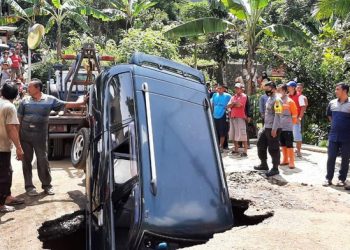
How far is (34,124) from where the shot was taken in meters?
6.36

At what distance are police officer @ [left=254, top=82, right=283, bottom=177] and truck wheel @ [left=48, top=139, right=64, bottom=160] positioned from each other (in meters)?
4.04

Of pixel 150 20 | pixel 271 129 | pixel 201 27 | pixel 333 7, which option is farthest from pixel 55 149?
pixel 150 20

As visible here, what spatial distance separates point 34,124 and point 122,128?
2.50 meters

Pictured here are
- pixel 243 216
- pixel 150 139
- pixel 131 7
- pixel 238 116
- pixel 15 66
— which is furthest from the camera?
pixel 131 7

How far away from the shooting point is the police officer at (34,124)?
6340 mm

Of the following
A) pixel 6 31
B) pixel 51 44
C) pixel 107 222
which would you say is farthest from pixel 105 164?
pixel 51 44

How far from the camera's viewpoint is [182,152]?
424 centimetres

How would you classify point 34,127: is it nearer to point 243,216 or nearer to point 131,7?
point 243,216

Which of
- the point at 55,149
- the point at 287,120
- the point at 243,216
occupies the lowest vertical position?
the point at 243,216

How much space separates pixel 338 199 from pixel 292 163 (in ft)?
8.77

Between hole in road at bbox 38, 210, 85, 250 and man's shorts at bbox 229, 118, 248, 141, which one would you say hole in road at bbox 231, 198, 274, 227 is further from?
man's shorts at bbox 229, 118, 248, 141

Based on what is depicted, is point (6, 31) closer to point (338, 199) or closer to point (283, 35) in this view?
point (283, 35)

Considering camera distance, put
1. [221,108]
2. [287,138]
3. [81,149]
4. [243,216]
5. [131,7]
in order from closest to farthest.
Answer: [243,216], [81,149], [287,138], [221,108], [131,7]

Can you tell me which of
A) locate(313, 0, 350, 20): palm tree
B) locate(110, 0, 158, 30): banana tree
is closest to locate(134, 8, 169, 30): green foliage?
locate(110, 0, 158, 30): banana tree
